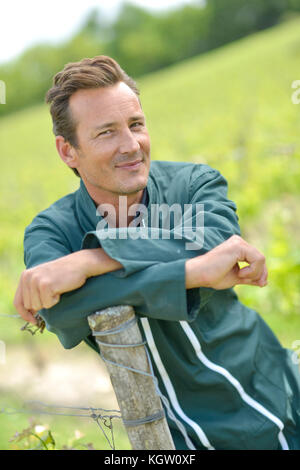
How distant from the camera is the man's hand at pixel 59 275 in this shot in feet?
4.87

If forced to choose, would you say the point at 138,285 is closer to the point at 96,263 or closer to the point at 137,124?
the point at 96,263

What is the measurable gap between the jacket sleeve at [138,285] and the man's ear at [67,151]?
432 mm

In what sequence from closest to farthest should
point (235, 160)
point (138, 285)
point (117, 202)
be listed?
point (138, 285)
point (117, 202)
point (235, 160)

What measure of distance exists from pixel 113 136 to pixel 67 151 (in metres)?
0.24

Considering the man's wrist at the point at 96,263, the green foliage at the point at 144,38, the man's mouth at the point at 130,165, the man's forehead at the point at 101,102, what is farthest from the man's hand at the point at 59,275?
the green foliage at the point at 144,38

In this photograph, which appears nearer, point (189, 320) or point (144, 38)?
point (189, 320)

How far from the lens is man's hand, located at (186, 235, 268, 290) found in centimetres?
148

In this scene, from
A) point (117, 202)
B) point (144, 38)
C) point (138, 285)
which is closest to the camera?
point (138, 285)

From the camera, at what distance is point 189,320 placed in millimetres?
1529

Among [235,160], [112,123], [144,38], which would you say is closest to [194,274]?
[112,123]

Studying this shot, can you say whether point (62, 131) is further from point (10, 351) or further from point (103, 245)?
point (10, 351)

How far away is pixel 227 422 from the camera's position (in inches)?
72.1

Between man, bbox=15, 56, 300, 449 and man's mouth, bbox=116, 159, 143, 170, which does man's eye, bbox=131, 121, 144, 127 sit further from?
man's mouth, bbox=116, 159, 143, 170
